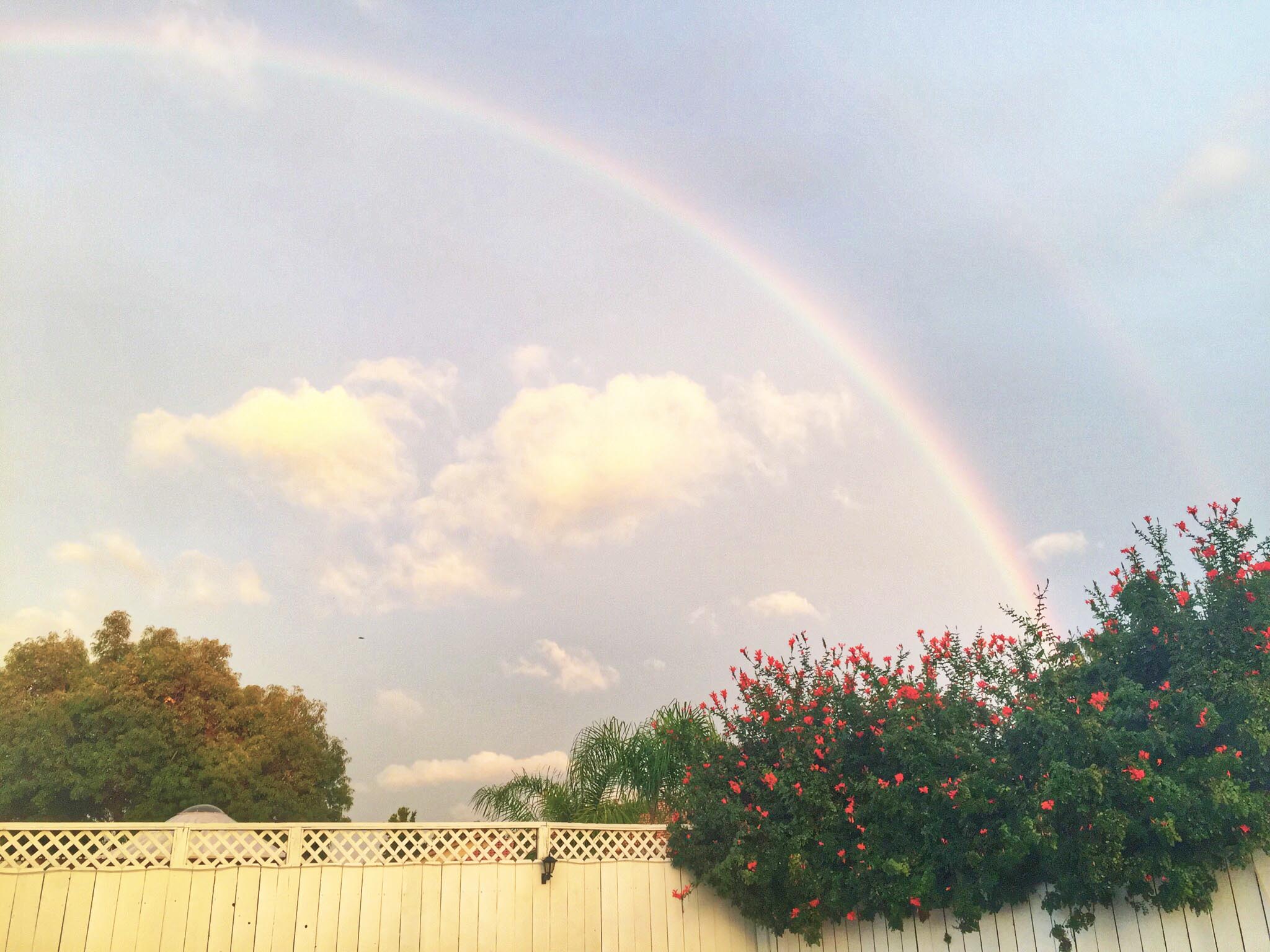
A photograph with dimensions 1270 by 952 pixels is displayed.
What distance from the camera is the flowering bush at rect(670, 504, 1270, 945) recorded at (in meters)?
7.94

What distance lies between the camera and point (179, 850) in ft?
29.0

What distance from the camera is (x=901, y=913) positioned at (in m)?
9.70

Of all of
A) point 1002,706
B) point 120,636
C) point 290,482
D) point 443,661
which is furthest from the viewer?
point 120,636

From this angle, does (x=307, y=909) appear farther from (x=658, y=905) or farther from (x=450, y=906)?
(x=658, y=905)

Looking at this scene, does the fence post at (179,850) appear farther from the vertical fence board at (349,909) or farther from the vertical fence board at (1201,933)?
the vertical fence board at (1201,933)

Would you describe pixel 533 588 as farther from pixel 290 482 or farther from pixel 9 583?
pixel 9 583

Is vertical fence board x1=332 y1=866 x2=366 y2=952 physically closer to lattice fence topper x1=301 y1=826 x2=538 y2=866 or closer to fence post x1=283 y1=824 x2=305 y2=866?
lattice fence topper x1=301 y1=826 x2=538 y2=866

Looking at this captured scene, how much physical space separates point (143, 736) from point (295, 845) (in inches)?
539

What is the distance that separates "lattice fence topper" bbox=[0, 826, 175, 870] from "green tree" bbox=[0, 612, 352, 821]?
13011 millimetres

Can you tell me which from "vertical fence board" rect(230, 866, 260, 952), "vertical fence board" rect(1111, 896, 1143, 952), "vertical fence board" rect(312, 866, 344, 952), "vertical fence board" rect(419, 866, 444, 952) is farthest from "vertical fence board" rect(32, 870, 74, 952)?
"vertical fence board" rect(1111, 896, 1143, 952)

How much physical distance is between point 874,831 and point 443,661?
11300 millimetres

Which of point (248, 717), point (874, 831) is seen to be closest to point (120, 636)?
point (248, 717)

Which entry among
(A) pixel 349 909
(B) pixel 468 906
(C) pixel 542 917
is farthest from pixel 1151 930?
(A) pixel 349 909

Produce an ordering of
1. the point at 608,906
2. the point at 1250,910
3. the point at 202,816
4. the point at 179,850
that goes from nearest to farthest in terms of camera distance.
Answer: the point at 1250,910, the point at 179,850, the point at 608,906, the point at 202,816
